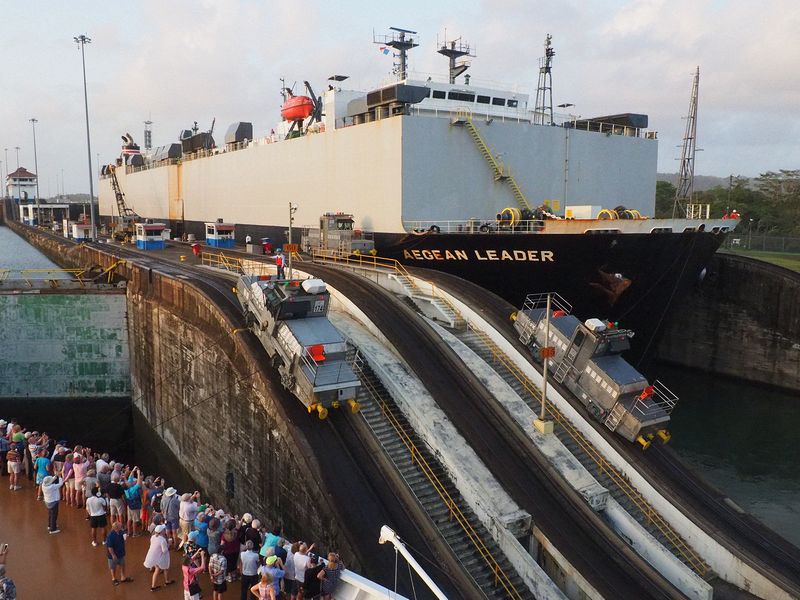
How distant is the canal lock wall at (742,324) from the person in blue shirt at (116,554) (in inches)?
1065

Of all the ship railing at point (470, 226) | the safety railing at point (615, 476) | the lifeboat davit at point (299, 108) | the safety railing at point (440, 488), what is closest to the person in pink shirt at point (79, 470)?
the safety railing at point (440, 488)

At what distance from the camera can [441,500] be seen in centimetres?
1461

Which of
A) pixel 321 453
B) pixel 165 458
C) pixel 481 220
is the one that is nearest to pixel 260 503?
pixel 321 453

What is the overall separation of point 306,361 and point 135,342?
57.0 feet

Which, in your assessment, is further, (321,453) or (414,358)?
(414,358)

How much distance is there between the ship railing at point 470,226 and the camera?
27.7 metres

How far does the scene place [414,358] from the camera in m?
19.4

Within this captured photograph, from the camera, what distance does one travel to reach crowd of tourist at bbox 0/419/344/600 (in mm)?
10469

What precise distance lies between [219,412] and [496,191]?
61.3 ft

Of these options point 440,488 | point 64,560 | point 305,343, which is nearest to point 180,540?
point 64,560

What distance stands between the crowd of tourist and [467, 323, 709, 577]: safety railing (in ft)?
29.4

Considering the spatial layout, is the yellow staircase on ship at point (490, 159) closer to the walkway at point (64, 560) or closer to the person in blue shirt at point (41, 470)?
the person in blue shirt at point (41, 470)

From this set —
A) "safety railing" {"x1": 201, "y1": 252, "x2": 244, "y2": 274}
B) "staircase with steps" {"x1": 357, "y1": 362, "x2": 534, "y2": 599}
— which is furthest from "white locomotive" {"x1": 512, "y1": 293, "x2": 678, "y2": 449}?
"safety railing" {"x1": 201, "y1": 252, "x2": 244, "y2": 274}

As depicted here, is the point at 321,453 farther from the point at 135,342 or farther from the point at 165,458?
the point at 135,342
